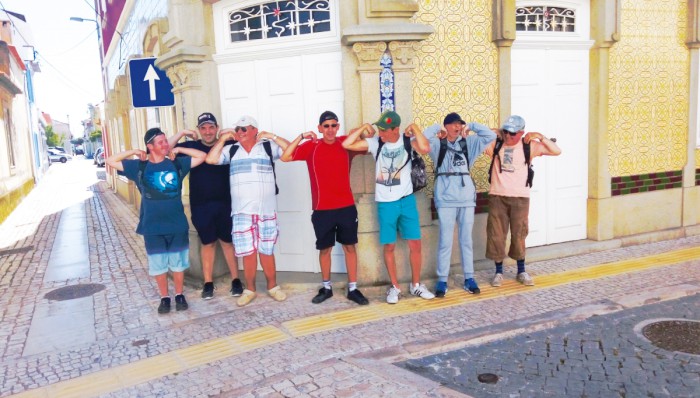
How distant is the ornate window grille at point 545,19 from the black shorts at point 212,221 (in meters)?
4.20

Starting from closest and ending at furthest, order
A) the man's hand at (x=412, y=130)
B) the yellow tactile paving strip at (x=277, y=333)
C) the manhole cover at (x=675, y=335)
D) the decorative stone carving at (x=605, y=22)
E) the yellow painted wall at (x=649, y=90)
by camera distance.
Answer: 1. the yellow tactile paving strip at (x=277, y=333)
2. the manhole cover at (x=675, y=335)
3. the man's hand at (x=412, y=130)
4. the decorative stone carving at (x=605, y=22)
5. the yellow painted wall at (x=649, y=90)

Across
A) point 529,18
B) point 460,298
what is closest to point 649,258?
point 460,298

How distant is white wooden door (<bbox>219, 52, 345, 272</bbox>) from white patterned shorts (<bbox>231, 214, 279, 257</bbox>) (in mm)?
638

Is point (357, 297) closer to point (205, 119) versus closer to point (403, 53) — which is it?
point (205, 119)

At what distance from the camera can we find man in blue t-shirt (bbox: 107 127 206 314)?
18.5ft

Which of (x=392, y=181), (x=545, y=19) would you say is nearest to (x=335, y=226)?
(x=392, y=181)

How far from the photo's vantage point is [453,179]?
5.97 metres

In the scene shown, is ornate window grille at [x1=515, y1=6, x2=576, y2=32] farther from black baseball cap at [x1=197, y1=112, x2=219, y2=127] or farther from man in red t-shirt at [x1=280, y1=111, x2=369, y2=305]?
black baseball cap at [x1=197, y1=112, x2=219, y2=127]

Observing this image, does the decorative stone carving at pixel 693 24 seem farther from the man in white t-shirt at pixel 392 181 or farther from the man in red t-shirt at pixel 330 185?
the man in red t-shirt at pixel 330 185

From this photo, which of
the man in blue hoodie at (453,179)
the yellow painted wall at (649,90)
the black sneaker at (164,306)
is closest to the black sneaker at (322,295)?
the man in blue hoodie at (453,179)

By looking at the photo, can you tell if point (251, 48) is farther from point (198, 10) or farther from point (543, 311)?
point (543, 311)

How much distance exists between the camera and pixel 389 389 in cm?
399

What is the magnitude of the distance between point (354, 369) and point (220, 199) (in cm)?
266

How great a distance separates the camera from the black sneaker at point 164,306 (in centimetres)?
584
